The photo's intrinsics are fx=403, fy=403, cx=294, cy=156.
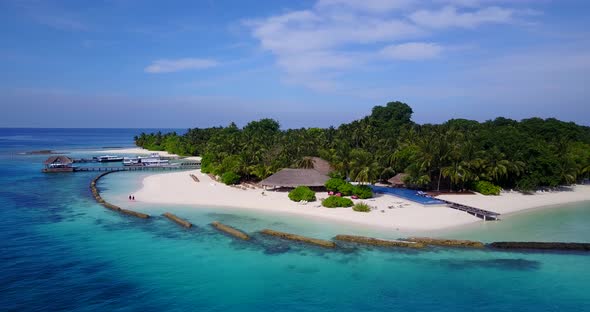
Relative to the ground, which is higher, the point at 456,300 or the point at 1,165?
the point at 1,165

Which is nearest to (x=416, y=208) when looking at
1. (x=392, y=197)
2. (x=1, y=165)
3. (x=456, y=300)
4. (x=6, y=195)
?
(x=392, y=197)

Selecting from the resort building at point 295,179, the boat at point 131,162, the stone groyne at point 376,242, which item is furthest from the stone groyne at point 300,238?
the boat at point 131,162

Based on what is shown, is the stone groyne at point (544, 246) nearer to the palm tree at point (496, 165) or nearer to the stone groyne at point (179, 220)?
the palm tree at point (496, 165)

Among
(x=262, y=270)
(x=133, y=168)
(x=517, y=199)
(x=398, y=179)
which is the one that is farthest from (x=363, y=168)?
(x=133, y=168)

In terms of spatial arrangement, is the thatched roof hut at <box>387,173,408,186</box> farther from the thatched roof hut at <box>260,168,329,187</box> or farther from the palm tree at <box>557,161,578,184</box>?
the palm tree at <box>557,161,578,184</box>

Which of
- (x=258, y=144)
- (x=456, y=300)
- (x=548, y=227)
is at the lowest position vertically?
(x=456, y=300)

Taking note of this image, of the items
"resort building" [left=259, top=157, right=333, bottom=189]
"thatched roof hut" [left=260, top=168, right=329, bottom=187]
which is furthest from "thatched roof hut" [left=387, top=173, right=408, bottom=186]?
"thatched roof hut" [left=260, top=168, right=329, bottom=187]

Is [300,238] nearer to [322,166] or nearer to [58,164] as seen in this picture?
[322,166]

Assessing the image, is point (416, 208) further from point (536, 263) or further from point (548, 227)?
point (536, 263)
